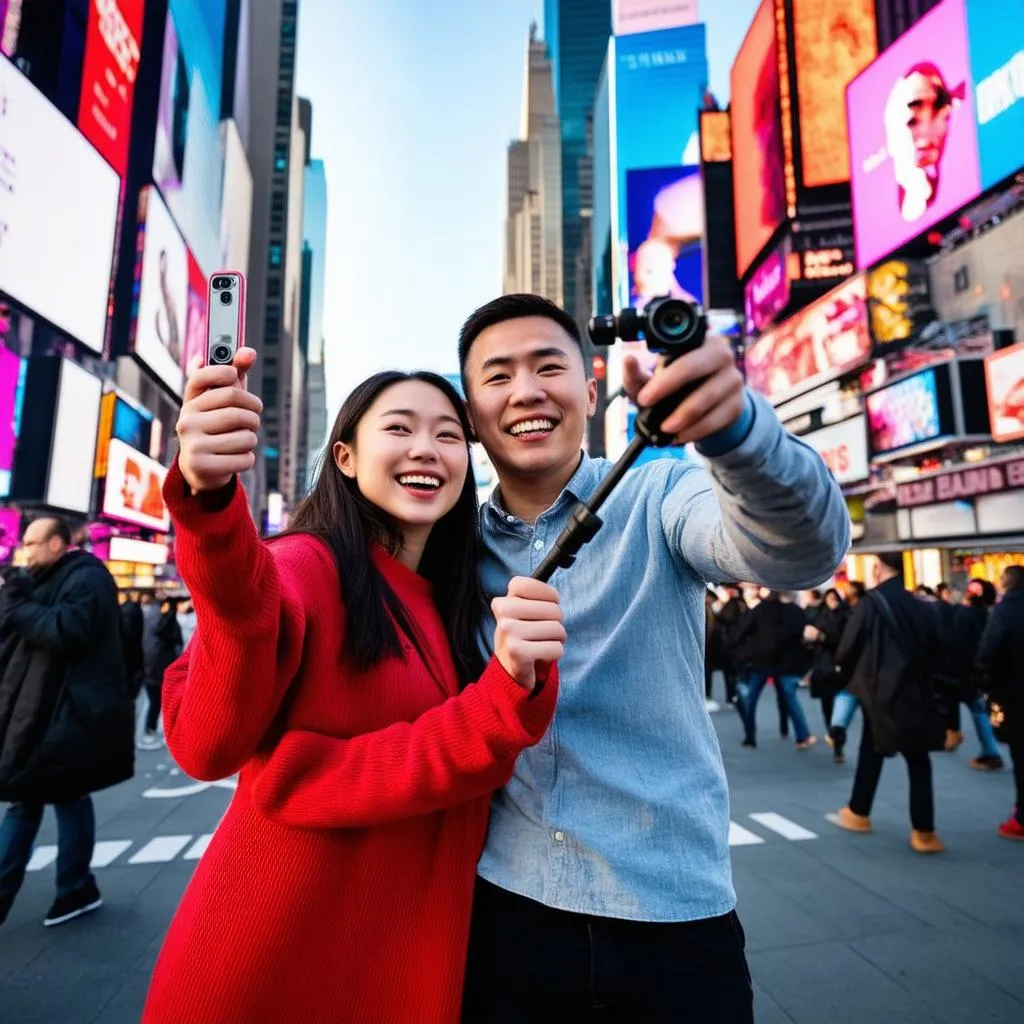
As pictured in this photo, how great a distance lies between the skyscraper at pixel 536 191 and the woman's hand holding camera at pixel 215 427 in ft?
336

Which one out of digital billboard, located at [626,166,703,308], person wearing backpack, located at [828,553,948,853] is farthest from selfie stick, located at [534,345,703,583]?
digital billboard, located at [626,166,703,308]

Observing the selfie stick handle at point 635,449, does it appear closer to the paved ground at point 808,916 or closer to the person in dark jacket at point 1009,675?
the paved ground at point 808,916

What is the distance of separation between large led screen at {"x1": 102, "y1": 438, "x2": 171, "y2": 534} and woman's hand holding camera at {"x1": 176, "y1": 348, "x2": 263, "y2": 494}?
31094 millimetres

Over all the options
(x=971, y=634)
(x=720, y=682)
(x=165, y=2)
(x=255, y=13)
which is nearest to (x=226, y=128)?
(x=165, y=2)

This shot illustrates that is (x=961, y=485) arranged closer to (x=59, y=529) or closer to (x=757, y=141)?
(x=59, y=529)

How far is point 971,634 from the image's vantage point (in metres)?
8.17

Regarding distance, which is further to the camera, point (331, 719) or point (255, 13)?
point (255, 13)

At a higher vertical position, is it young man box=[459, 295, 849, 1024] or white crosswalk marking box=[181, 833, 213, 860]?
young man box=[459, 295, 849, 1024]

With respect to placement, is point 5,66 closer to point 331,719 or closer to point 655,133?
point 331,719

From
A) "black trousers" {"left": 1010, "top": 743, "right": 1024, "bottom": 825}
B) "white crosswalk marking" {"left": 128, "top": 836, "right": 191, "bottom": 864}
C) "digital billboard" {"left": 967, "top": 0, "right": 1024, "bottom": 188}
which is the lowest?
"white crosswalk marking" {"left": 128, "top": 836, "right": 191, "bottom": 864}

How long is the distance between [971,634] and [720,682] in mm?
8576

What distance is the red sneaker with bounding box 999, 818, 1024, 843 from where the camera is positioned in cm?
518

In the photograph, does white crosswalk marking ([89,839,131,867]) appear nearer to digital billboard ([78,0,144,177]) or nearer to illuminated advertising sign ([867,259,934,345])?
digital billboard ([78,0,144,177])

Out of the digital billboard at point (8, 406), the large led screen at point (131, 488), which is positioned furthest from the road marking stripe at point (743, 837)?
the large led screen at point (131, 488)
